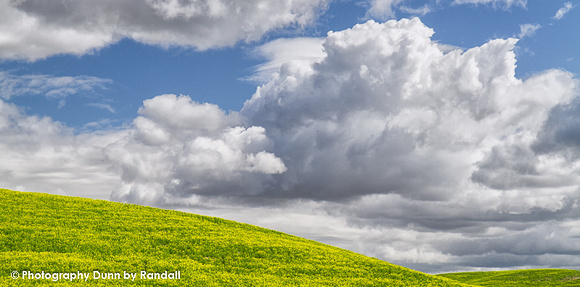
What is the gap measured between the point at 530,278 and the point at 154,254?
69.0m

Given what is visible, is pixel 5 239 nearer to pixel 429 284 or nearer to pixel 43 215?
pixel 43 215

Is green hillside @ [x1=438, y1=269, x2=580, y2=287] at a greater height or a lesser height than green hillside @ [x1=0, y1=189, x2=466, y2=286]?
lesser

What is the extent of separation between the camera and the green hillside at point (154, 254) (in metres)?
35.9

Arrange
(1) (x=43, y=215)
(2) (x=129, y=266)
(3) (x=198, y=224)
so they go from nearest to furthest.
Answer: (2) (x=129, y=266) → (1) (x=43, y=215) → (3) (x=198, y=224)

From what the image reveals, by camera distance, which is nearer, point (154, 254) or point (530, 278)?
point (154, 254)

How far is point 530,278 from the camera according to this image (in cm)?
8544

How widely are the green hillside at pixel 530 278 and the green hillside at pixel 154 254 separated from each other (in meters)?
39.7

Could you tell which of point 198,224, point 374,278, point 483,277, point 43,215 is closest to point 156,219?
point 198,224

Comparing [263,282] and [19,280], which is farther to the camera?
[263,282]

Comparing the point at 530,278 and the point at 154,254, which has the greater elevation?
the point at 154,254

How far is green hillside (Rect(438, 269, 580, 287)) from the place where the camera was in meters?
79.0

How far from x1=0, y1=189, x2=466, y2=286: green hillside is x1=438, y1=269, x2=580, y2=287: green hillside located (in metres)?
39.7

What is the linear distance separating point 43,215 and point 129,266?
19643 millimetres

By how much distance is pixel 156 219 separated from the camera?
2143 inches
